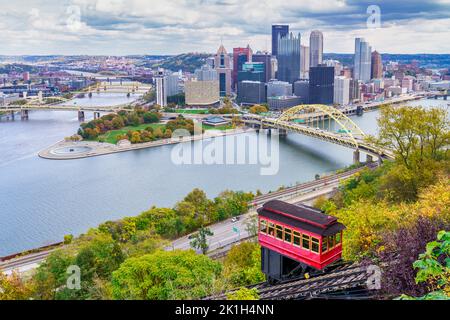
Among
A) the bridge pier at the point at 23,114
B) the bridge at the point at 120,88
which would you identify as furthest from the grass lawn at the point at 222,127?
the bridge at the point at 120,88

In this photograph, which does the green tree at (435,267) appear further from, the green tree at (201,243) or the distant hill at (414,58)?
the distant hill at (414,58)

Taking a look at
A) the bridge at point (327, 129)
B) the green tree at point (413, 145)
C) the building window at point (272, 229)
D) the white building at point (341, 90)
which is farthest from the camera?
the white building at point (341, 90)

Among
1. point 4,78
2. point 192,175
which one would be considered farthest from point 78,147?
point 4,78

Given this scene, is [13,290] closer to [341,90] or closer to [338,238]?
[338,238]

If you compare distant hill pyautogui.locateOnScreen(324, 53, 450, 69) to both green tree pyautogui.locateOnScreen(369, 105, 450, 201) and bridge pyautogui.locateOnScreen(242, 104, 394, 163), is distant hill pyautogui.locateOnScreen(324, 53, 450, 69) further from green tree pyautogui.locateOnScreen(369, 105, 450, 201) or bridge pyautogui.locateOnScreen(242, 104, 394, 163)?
green tree pyautogui.locateOnScreen(369, 105, 450, 201)

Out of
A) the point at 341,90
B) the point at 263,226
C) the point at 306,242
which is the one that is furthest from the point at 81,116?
the point at 306,242
